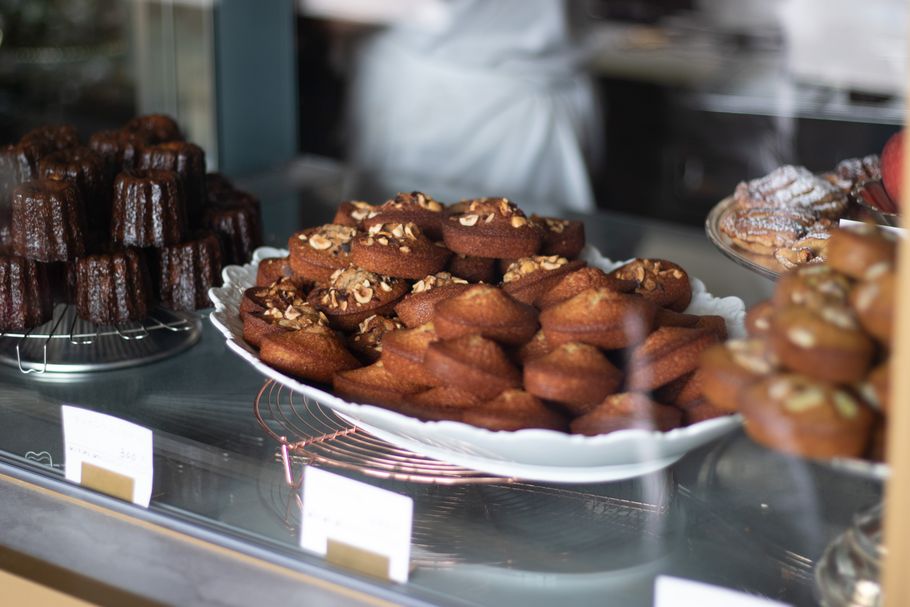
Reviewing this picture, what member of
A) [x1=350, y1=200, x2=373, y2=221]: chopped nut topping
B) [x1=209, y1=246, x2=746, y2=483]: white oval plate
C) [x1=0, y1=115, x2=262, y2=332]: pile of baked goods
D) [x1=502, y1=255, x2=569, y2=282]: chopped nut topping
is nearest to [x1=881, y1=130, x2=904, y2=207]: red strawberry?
[x1=209, y1=246, x2=746, y2=483]: white oval plate

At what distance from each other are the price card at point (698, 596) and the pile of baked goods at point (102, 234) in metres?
0.71

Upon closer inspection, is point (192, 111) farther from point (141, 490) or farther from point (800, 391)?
point (800, 391)

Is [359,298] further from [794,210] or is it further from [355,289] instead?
[794,210]

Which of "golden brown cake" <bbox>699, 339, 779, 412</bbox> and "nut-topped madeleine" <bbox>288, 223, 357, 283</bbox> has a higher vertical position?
"golden brown cake" <bbox>699, 339, 779, 412</bbox>

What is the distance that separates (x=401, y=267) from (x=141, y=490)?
33cm

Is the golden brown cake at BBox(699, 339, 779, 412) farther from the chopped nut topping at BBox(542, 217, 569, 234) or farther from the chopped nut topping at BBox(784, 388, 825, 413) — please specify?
the chopped nut topping at BBox(542, 217, 569, 234)

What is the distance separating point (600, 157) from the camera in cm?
320

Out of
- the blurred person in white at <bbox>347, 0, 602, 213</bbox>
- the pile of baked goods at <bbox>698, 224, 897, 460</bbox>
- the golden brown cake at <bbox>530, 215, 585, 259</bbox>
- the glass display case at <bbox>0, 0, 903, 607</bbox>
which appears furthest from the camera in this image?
the blurred person in white at <bbox>347, 0, 602, 213</bbox>

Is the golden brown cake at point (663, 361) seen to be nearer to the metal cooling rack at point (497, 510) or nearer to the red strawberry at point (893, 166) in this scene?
the metal cooling rack at point (497, 510)

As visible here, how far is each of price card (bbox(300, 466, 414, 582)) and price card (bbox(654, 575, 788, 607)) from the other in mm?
201

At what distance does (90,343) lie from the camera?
130 centimetres

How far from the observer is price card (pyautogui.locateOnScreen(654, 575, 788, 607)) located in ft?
2.44

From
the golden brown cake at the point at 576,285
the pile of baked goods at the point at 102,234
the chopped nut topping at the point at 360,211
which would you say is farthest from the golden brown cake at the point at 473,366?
the pile of baked goods at the point at 102,234

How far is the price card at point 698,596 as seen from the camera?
745mm
